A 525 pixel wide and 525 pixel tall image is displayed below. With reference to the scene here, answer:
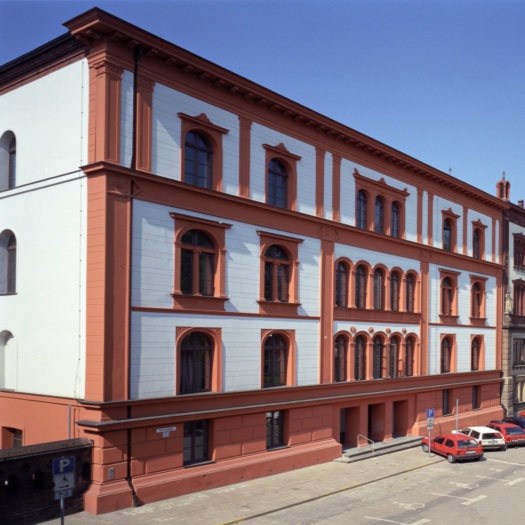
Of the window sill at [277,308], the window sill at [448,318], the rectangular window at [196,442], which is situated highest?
the window sill at [277,308]

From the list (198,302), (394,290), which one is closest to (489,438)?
(394,290)

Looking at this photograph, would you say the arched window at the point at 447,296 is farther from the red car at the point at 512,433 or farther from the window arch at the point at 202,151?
the window arch at the point at 202,151

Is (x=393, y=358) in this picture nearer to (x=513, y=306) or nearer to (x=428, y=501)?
(x=428, y=501)

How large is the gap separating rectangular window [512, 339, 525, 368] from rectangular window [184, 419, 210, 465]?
30.8 m

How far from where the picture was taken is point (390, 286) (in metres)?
36.1

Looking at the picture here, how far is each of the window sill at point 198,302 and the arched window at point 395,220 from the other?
46.2ft

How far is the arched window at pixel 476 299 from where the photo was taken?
4450 cm

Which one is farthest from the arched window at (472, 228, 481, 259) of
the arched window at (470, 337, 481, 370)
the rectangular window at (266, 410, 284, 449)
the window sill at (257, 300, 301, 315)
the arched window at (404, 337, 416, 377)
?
the rectangular window at (266, 410, 284, 449)

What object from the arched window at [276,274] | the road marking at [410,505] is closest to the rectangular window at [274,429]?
the arched window at [276,274]

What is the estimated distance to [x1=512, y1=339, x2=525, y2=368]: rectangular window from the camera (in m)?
48.7

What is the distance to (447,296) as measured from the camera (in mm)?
41500

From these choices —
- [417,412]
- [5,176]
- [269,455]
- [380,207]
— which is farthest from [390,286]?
[5,176]

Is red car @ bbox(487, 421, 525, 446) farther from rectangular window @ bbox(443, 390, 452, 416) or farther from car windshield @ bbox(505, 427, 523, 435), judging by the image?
rectangular window @ bbox(443, 390, 452, 416)

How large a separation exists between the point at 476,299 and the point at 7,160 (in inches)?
1249
